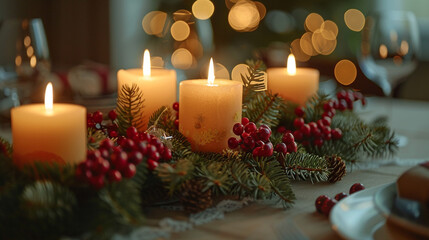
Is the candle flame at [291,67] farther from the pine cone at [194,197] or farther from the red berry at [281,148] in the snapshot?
the pine cone at [194,197]

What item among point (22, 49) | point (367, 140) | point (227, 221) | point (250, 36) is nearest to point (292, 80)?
point (367, 140)

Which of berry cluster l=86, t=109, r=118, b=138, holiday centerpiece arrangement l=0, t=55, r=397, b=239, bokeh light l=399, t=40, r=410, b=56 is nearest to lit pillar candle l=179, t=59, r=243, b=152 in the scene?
holiday centerpiece arrangement l=0, t=55, r=397, b=239

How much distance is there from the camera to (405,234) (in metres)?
0.45

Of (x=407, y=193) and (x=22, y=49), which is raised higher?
(x=22, y=49)

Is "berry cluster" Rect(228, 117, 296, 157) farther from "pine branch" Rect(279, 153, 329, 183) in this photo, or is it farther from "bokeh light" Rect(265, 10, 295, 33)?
"bokeh light" Rect(265, 10, 295, 33)

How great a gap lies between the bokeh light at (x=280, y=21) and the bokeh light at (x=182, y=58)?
242 centimetres

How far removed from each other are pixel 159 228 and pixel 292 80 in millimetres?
458

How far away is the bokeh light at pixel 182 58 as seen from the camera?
1224 mm

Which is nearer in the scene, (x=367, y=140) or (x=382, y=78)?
(x=367, y=140)

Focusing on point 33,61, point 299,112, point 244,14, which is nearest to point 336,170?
point 299,112

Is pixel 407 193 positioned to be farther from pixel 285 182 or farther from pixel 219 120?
pixel 219 120

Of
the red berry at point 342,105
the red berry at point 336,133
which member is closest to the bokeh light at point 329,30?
the red berry at point 342,105

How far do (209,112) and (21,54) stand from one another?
0.55 m

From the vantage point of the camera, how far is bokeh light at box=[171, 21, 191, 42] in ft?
3.70
